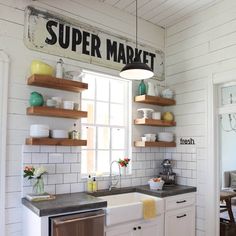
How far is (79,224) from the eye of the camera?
2.35 metres

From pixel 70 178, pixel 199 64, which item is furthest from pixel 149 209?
pixel 199 64

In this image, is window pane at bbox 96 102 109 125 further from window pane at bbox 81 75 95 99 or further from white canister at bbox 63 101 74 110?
white canister at bbox 63 101 74 110

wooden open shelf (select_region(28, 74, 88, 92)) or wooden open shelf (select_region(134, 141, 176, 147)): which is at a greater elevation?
wooden open shelf (select_region(28, 74, 88, 92))

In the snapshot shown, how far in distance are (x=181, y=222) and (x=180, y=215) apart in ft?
0.30

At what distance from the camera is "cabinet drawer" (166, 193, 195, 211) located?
3.19 m

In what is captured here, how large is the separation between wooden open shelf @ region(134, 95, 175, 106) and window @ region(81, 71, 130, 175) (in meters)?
0.20

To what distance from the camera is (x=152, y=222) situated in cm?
299

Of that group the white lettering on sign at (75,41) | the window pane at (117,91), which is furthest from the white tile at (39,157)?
the window pane at (117,91)

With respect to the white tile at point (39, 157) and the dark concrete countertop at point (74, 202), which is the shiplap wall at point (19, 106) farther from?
the dark concrete countertop at point (74, 202)

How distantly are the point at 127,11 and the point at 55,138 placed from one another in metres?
2.12

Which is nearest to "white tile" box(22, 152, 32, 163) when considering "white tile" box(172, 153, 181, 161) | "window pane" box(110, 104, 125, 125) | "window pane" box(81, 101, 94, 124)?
"window pane" box(81, 101, 94, 124)

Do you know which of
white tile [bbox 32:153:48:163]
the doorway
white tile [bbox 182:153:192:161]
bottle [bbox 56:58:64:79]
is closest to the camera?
the doorway

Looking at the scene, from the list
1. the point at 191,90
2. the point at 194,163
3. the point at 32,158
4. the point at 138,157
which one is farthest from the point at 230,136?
the point at 32,158

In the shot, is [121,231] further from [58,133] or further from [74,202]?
[58,133]
